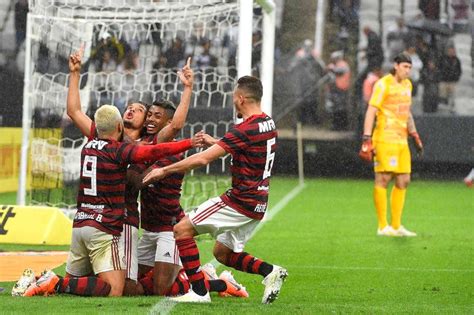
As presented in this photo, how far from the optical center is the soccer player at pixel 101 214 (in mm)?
8500

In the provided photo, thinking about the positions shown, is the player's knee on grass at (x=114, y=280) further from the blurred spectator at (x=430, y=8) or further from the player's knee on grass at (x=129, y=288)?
the blurred spectator at (x=430, y=8)

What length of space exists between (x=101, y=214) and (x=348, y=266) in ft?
11.4

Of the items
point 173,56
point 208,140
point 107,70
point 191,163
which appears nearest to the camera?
point 191,163

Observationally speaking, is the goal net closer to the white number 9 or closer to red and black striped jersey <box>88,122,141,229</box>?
red and black striped jersey <box>88,122,141,229</box>

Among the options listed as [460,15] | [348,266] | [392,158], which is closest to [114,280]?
[348,266]

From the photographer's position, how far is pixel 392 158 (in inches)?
556

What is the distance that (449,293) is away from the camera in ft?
30.6

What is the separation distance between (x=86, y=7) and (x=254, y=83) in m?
7.52

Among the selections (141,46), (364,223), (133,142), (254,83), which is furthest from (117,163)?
(141,46)

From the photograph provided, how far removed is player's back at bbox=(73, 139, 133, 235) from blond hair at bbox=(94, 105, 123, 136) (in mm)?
89

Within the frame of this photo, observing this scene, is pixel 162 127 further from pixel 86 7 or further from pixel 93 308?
pixel 86 7

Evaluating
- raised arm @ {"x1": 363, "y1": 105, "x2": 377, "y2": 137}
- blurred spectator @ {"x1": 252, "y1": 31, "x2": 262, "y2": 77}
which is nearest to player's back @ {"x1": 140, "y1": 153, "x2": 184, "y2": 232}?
raised arm @ {"x1": 363, "y1": 105, "x2": 377, "y2": 137}

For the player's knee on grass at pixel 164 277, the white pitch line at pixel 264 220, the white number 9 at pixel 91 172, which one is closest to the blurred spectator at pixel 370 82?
the white pitch line at pixel 264 220

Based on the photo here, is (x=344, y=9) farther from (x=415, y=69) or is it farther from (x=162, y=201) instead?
(x=162, y=201)
